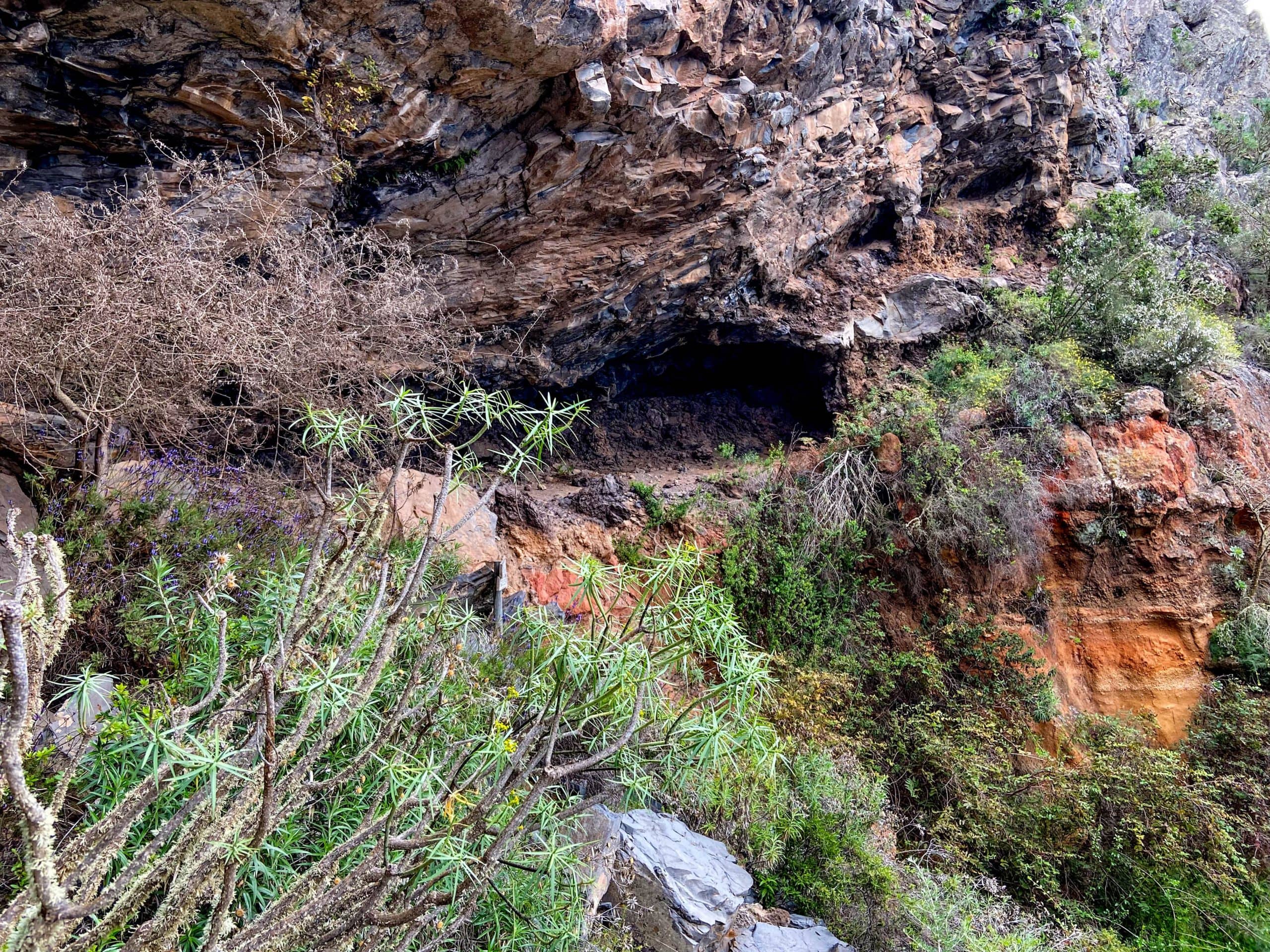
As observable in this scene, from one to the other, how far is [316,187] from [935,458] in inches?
248

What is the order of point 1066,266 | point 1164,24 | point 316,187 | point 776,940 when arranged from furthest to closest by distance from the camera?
point 1164,24 < point 1066,266 < point 316,187 < point 776,940

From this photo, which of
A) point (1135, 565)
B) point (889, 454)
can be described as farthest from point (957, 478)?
point (1135, 565)

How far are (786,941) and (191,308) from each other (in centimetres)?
499

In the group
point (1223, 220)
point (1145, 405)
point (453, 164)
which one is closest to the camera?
point (453, 164)

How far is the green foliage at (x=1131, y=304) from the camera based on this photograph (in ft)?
23.7

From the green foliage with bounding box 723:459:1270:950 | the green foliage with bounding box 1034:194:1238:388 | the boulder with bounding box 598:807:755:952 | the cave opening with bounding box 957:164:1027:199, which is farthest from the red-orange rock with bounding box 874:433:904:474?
the boulder with bounding box 598:807:755:952

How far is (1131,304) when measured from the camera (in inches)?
303

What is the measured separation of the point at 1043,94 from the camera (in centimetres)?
891

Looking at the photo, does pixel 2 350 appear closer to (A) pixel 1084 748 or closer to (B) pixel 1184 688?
(A) pixel 1084 748

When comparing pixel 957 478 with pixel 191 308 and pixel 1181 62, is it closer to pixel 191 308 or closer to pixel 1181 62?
pixel 191 308

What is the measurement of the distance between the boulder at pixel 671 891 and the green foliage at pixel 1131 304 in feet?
23.4

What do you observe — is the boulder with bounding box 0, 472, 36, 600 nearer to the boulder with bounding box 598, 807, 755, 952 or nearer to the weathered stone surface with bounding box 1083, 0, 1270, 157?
the boulder with bounding box 598, 807, 755, 952

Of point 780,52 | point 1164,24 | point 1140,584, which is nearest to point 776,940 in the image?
point 1140,584

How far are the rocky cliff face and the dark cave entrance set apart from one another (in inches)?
1.8
